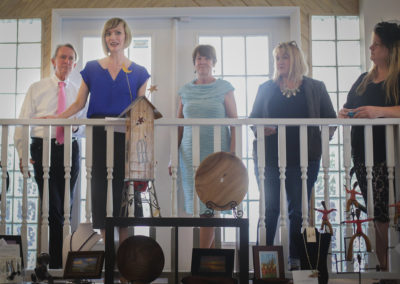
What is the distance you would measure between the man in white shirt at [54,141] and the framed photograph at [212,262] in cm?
99

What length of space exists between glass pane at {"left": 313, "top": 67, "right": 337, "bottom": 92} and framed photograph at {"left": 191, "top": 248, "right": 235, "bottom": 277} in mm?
1935

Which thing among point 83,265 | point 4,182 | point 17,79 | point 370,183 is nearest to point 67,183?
point 4,182

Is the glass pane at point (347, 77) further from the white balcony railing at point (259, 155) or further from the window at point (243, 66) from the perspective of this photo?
the white balcony railing at point (259, 155)

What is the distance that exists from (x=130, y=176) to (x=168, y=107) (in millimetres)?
1500

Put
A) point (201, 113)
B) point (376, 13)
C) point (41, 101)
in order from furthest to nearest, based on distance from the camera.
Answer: point (376, 13) < point (41, 101) < point (201, 113)

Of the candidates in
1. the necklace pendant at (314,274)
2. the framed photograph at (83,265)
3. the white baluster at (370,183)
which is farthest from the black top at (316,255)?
the framed photograph at (83,265)

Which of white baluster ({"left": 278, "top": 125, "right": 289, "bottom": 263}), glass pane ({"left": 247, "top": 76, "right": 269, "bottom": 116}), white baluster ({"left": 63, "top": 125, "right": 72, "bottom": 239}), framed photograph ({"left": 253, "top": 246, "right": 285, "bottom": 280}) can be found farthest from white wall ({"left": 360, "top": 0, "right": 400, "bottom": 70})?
white baluster ({"left": 63, "top": 125, "right": 72, "bottom": 239})

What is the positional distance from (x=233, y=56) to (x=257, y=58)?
0.20 m

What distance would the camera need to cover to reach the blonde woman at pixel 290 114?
3.20 metres

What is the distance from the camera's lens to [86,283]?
2859 mm

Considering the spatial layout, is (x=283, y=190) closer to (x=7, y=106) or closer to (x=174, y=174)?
(x=174, y=174)

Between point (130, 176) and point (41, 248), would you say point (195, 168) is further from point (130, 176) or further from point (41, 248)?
point (41, 248)

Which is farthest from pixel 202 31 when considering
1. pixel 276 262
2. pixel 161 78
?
pixel 276 262

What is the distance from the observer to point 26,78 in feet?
14.3
